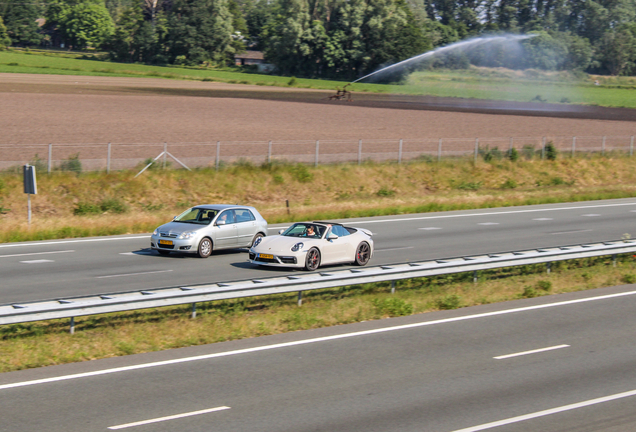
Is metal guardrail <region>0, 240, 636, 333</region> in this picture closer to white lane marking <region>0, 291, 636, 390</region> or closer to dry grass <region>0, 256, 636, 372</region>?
dry grass <region>0, 256, 636, 372</region>

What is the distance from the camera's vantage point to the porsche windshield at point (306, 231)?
1973 cm

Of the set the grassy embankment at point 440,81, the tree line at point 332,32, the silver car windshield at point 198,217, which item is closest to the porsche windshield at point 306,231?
the silver car windshield at point 198,217

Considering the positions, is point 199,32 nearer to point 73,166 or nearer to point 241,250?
point 73,166

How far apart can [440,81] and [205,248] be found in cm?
10136

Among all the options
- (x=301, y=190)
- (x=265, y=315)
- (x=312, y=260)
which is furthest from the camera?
(x=301, y=190)

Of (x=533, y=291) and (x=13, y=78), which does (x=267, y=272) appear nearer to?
(x=533, y=291)

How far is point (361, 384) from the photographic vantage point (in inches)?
395

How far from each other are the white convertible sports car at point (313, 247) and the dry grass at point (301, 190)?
30.9ft

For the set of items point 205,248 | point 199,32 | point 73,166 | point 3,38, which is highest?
point 199,32

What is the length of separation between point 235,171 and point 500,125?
3369 cm

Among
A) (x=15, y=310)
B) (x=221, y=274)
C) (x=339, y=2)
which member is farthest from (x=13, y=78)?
(x=15, y=310)

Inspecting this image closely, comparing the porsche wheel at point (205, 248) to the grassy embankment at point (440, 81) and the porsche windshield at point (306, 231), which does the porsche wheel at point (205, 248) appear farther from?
the grassy embankment at point (440, 81)

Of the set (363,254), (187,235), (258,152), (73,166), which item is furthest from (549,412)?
(258,152)

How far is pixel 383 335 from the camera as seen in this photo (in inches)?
506
